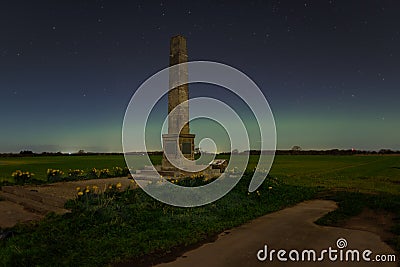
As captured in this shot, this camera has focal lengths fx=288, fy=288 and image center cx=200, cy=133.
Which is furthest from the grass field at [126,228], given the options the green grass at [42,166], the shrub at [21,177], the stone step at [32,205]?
the green grass at [42,166]

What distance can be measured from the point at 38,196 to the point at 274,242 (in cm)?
937

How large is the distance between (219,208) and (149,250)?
487 cm

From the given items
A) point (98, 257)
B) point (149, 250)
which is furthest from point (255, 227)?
point (98, 257)

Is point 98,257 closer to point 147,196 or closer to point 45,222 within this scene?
point 45,222

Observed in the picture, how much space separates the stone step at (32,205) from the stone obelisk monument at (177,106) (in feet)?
27.9

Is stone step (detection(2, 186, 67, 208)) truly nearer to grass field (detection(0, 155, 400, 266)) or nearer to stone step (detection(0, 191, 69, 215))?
stone step (detection(0, 191, 69, 215))

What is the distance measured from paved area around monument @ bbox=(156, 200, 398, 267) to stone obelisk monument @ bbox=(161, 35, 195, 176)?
8.45 meters

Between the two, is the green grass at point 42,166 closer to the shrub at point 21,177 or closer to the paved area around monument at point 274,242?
the shrub at point 21,177

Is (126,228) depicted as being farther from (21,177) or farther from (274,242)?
(21,177)

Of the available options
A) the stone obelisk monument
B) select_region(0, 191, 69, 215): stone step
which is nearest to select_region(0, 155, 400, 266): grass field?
select_region(0, 191, 69, 215): stone step

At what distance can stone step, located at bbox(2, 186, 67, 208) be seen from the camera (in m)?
10.6

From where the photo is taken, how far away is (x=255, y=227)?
9.69 m

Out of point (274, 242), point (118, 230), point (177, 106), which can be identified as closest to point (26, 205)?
point (118, 230)

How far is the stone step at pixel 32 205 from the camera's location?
32.7 feet
